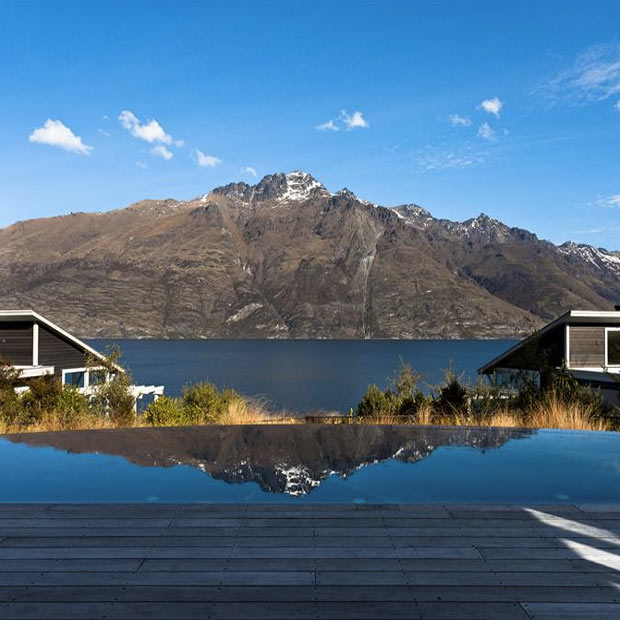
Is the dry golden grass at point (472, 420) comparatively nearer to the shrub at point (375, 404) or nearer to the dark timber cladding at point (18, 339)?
the shrub at point (375, 404)

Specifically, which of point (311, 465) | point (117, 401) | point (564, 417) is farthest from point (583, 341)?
point (311, 465)

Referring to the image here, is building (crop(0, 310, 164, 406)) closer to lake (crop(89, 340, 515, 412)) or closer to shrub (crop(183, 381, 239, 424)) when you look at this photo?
shrub (crop(183, 381, 239, 424))

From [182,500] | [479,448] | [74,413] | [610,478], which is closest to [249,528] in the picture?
[182,500]

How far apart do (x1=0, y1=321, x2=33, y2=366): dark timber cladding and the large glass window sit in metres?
23.9

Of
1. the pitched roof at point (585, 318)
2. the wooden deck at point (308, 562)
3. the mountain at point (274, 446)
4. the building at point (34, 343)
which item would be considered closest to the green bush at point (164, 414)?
the mountain at point (274, 446)

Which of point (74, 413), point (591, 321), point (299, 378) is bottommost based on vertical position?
point (299, 378)

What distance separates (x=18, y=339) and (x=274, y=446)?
2070 cm

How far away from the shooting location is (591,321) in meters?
24.4

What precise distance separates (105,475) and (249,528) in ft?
8.38

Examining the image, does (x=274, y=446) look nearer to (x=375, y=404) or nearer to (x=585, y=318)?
(x=375, y=404)

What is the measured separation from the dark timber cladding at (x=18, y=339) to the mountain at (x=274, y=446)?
18.5 m

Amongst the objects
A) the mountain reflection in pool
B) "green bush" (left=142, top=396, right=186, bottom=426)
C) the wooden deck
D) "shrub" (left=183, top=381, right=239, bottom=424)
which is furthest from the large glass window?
Result: the wooden deck

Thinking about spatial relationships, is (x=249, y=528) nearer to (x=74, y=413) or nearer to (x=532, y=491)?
(x=532, y=491)

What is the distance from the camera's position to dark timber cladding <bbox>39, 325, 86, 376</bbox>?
24.7 meters
